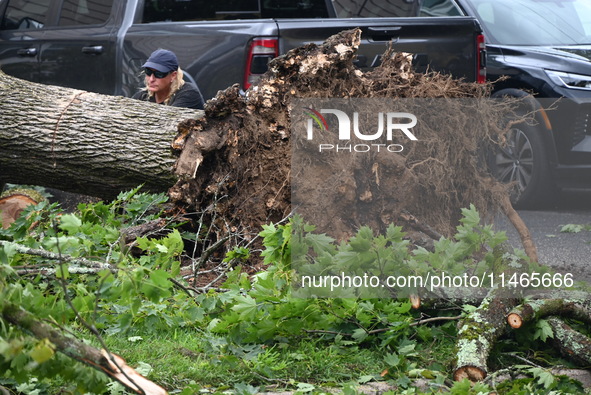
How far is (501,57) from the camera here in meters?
9.12

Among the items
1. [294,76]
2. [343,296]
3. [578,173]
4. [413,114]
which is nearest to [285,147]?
[294,76]

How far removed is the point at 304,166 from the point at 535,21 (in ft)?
16.2

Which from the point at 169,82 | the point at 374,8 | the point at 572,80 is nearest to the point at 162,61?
the point at 169,82

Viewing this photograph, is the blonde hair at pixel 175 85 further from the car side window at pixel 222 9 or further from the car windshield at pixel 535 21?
the car windshield at pixel 535 21

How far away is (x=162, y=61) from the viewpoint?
24.1ft

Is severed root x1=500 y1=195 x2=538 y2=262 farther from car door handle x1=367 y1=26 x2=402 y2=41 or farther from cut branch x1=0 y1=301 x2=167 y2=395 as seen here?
cut branch x1=0 y1=301 x2=167 y2=395

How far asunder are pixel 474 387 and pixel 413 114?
2932mm

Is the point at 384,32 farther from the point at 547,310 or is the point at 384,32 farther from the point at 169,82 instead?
the point at 547,310

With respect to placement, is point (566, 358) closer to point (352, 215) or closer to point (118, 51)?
point (352, 215)

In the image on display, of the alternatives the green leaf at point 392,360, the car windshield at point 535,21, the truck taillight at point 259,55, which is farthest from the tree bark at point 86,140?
the car windshield at point 535,21

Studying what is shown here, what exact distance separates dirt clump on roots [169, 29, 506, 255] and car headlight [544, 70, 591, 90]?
2800 mm

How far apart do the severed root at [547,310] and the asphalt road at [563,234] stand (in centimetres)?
130

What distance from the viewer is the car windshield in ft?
30.8

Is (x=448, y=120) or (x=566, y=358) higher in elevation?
(x=448, y=120)
